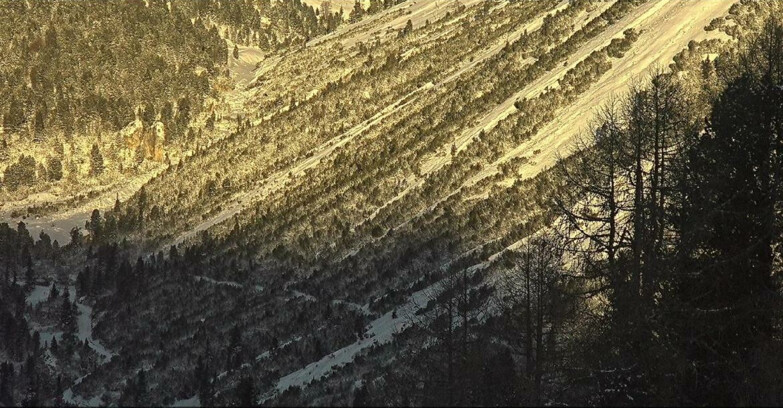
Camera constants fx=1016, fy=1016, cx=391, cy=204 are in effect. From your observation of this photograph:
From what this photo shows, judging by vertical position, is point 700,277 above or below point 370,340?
above

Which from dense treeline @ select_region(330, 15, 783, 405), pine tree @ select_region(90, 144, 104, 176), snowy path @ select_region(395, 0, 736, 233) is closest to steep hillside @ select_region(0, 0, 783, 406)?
dense treeline @ select_region(330, 15, 783, 405)

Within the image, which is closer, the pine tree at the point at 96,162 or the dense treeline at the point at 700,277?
the dense treeline at the point at 700,277

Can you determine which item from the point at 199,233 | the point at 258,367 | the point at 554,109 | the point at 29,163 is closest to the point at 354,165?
the point at 199,233

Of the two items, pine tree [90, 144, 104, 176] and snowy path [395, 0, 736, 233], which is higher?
pine tree [90, 144, 104, 176]

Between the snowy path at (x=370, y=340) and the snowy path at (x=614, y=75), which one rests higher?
the snowy path at (x=614, y=75)

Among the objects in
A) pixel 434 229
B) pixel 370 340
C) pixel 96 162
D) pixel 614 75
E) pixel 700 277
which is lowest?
pixel 434 229

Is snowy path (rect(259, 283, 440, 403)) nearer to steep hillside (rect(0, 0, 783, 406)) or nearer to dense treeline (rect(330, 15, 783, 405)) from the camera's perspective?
steep hillside (rect(0, 0, 783, 406))

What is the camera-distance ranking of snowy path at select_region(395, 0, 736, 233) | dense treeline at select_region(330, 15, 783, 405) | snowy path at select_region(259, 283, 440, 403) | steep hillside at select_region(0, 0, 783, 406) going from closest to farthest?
dense treeline at select_region(330, 15, 783, 405) < steep hillside at select_region(0, 0, 783, 406) < snowy path at select_region(259, 283, 440, 403) < snowy path at select_region(395, 0, 736, 233)

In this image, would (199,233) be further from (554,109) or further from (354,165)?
(554,109)

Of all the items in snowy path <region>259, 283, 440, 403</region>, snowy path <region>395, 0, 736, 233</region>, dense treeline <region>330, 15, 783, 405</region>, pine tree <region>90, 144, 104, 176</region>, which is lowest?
snowy path <region>259, 283, 440, 403</region>

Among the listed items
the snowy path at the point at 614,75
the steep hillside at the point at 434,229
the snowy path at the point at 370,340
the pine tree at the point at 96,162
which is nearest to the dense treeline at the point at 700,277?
the steep hillside at the point at 434,229

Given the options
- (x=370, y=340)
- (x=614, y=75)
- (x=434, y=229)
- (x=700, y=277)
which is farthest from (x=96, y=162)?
(x=700, y=277)

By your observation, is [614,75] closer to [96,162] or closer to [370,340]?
[370,340]

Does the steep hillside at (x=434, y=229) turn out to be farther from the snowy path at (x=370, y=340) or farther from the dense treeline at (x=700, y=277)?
the snowy path at (x=370, y=340)
